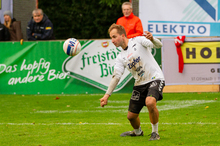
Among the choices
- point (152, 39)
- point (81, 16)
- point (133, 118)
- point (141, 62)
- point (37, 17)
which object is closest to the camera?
point (152, 39)

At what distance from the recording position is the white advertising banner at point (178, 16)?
521 inches

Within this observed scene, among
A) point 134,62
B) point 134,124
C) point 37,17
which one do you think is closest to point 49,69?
point 37,17

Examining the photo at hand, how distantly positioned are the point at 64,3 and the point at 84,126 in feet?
44.4

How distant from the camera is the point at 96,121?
7977mm

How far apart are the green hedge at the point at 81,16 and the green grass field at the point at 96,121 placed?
26.7ft

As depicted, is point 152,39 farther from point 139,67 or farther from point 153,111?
point 153,111

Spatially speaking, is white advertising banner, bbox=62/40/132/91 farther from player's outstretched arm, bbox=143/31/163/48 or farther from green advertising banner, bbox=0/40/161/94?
player's outstretched arm, bbox=143/31/163/48

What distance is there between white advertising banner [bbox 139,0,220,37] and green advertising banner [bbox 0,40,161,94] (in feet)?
4.80

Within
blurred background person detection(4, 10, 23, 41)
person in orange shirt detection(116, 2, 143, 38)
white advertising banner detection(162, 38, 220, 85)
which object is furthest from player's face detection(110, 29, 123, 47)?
blurred background person detection(4, 10, 23, 41)

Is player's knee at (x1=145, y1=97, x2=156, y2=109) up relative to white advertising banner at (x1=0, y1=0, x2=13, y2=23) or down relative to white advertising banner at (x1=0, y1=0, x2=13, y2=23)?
down

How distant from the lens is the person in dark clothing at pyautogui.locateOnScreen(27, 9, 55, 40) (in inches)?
502

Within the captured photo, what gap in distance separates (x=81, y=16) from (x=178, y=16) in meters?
7.70

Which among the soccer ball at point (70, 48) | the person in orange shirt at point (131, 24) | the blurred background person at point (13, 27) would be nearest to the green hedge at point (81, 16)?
the blurred background person at point (13, 27)

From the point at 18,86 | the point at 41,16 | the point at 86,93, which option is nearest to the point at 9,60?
the point at 18,86
